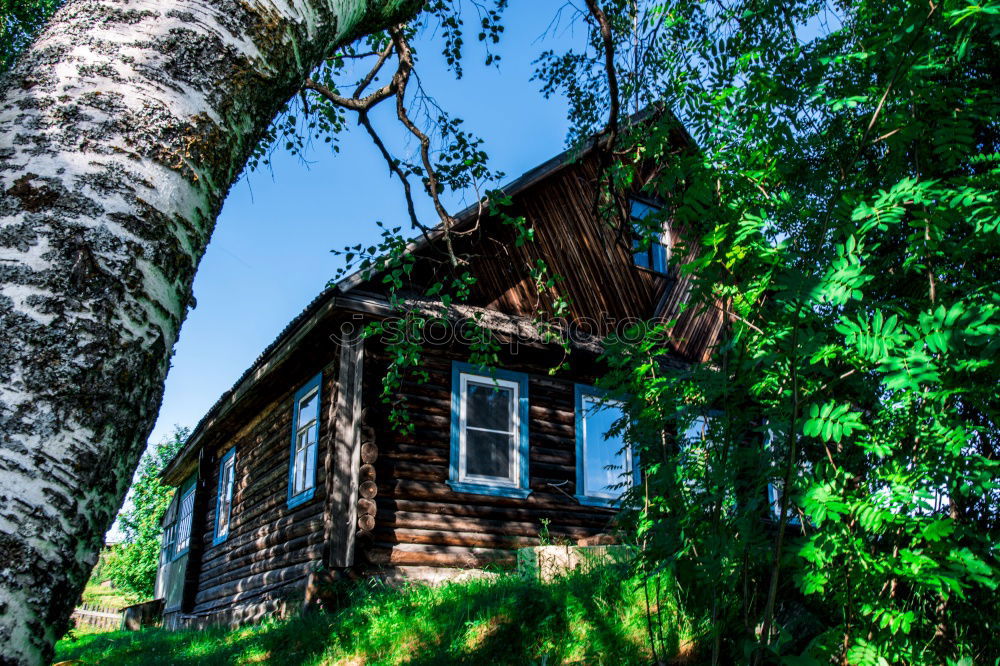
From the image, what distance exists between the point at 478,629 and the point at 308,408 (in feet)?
17.5

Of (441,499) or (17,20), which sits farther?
(17,20)

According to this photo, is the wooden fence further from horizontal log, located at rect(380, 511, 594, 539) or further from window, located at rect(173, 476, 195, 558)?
horizontal log, located at rect(380, 511, 594, 539)

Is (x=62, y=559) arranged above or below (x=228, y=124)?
below

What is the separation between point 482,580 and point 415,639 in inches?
64.4

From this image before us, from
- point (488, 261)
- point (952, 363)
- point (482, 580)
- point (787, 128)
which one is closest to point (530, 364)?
point (488, 261)

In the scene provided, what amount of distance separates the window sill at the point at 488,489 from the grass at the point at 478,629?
1552 mm

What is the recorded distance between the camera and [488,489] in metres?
8.70

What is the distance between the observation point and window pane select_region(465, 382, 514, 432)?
9250 millimetres

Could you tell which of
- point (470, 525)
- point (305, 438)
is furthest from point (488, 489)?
point (305, 438)

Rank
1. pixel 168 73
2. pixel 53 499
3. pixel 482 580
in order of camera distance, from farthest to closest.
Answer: pixel 482 580
pixel 168 73
pixel 53 499

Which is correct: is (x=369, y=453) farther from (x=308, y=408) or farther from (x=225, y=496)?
(x=225, y=496)

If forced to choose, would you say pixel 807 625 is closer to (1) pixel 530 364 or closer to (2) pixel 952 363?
(2) pixel 952 363

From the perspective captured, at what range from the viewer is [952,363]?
2279mm

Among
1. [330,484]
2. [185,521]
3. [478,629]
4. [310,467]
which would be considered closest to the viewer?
[478,629]
